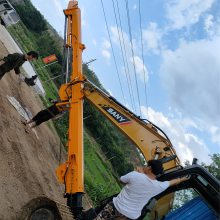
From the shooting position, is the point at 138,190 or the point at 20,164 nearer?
the point at 138,190

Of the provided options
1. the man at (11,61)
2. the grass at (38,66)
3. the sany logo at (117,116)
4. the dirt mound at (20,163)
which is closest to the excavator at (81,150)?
the sany logo at (117,116)

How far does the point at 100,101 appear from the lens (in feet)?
32.1

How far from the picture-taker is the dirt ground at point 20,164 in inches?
341

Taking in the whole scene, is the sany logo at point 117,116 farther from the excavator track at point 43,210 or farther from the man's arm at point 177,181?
the excavator track at point 43,210

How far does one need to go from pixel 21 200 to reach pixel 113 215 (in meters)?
2.60

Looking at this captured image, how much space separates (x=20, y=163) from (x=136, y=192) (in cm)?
420

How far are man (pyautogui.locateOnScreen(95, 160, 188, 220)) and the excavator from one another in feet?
0.72

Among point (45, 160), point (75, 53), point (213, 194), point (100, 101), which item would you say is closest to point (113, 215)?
point (213, 194)

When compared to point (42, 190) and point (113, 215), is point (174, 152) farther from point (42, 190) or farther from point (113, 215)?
point (42, 190)

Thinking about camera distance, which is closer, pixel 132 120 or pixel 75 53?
pixel 132 120

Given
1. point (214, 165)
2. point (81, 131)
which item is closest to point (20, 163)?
point (81, 131)

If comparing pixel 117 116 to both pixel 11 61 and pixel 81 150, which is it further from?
pixel 11 61

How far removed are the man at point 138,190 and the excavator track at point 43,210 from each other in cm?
91

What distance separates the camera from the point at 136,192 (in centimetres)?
687
